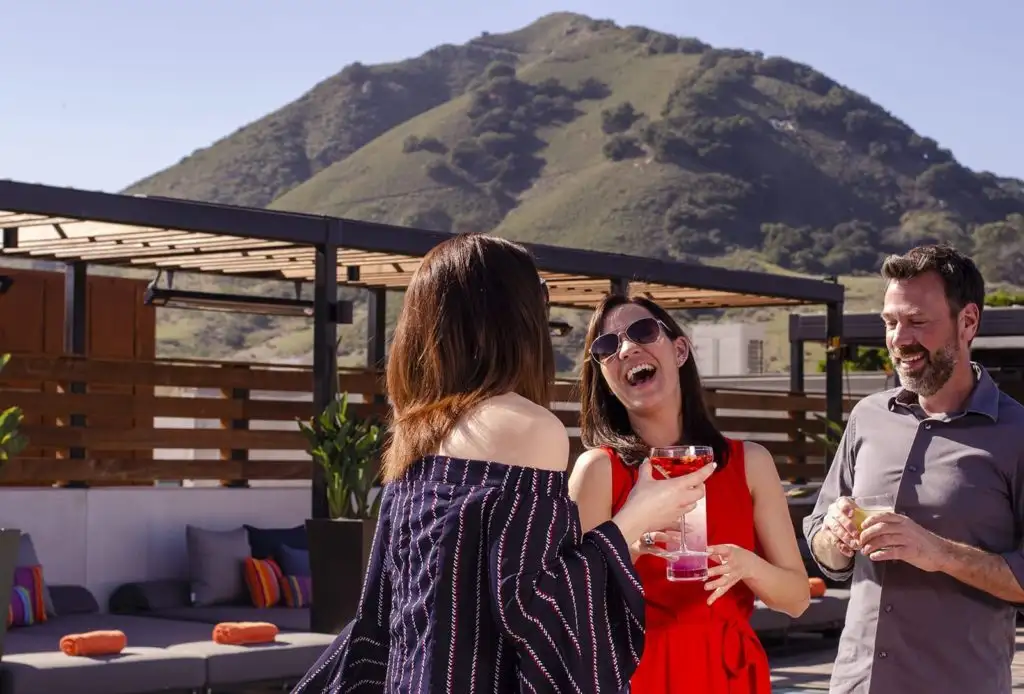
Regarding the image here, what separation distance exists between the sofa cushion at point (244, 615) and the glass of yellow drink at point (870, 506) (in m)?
7.03

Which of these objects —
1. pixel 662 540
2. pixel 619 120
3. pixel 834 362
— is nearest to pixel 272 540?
pixel 834 362

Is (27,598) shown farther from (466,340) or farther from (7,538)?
(466,340)

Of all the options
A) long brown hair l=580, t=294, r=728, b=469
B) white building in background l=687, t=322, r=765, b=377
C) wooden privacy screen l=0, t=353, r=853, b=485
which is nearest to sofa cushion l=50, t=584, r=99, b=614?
wooden privacy screen l=0, t=353, r=853, b=485

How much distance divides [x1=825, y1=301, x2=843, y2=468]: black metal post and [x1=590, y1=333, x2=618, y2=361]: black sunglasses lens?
12813 millimetres

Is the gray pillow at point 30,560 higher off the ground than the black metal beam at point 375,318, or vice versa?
the black metal beam at point 375,318

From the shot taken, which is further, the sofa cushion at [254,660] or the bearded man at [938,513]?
the sofa cushion at [254,660]

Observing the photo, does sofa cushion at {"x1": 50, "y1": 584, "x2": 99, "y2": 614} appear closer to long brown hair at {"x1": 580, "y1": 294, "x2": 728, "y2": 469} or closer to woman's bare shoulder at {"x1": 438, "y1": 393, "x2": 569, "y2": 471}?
long brown hair at {"x1": 580, "y1": 294, "x2": 728, "y2": 469}

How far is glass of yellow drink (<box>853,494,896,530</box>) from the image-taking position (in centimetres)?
315

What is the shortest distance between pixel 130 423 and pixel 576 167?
298 ft

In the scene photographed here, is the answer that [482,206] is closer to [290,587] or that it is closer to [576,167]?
[576,167]

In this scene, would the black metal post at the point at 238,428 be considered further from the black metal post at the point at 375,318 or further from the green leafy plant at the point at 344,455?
the green leafy plant at the point at 344,455

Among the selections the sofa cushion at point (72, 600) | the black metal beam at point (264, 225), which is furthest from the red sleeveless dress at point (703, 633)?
the sofa cushion at point (72, 600)

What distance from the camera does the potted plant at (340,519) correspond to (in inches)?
382

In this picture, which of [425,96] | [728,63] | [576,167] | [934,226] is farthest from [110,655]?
[425,96]
